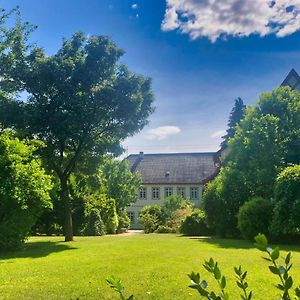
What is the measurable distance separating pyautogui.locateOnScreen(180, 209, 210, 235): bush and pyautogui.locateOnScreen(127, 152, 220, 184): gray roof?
1071 inches

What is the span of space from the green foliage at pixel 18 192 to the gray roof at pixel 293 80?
24959 mm

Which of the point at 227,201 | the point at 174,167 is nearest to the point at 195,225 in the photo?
the point at 227,201

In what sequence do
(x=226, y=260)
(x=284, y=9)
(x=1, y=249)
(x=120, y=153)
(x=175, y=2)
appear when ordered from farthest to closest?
(x=120, y=153)
(x=1, y=249)
(x=175, y=2)
(x=284, y=9)
(x=226, y=260)

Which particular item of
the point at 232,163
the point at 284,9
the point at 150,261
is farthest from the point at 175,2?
the point at 232,163

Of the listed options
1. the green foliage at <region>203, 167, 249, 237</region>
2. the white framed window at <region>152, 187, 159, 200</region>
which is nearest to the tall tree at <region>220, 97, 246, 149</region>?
the white framed window at <region>152, 187, 159, 200</region>

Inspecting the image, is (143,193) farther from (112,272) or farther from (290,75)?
(112,272)

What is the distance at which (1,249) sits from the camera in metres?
17.2

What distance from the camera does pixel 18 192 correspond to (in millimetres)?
15586

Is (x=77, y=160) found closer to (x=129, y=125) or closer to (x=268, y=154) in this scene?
(x=129, y=125)

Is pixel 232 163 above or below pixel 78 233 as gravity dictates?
above

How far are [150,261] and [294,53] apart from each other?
478 inches

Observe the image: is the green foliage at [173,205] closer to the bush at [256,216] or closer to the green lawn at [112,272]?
the bush at [256,216]

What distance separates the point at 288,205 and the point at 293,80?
18.9m

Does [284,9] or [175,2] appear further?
[175,2]
